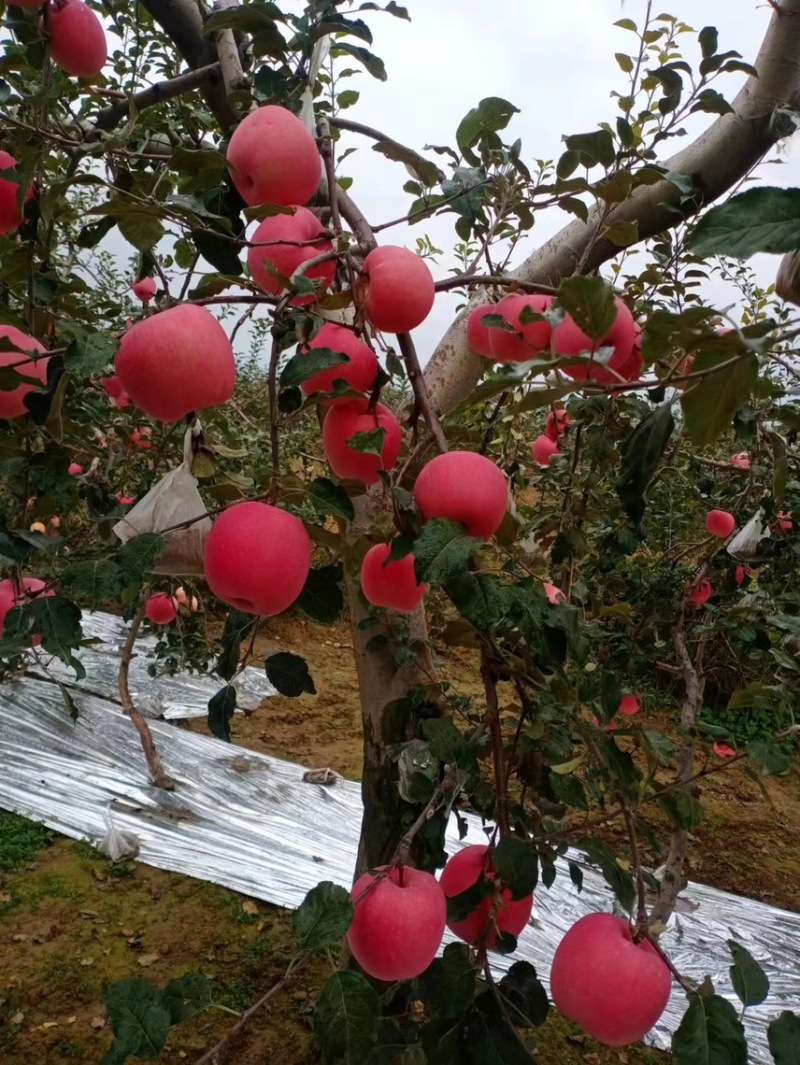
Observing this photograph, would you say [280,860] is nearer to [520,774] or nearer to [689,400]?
[520,774]

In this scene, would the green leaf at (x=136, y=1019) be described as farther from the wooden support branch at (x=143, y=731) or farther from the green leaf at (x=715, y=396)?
the wooden support branch at (x=143, y=731)

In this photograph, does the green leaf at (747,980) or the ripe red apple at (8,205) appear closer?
the green leaf at (747,980)

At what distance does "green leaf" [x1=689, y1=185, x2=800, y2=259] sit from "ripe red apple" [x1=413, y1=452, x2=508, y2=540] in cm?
28

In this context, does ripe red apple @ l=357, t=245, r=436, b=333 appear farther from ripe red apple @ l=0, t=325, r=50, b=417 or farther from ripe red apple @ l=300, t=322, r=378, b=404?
ripe red apple @ l=0, t=325, r=50, b=417

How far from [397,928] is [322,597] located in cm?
33

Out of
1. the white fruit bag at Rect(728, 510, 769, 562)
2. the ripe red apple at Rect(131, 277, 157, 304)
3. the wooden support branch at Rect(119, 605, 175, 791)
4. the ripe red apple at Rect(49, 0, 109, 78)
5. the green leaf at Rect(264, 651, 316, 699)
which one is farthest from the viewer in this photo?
the wooden support branch at Rect(119, 605, 175, 791)

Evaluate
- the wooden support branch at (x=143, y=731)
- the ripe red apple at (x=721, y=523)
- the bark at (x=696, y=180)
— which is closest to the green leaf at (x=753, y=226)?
the bark at (x=696, y=180)

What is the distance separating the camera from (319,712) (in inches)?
152

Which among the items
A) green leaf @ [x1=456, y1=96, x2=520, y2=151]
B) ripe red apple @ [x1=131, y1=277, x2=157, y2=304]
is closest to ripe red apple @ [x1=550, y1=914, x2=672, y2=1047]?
green leaf @ [x1=456, y1=96, x2=520, y2=151]

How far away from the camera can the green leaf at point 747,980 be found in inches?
28.7

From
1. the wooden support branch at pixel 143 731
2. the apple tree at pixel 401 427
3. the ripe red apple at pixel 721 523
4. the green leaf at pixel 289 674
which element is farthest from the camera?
the wooden support branch at pixel 143 731

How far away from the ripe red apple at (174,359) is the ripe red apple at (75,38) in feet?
2.09

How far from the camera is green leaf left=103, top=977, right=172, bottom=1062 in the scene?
0.66m

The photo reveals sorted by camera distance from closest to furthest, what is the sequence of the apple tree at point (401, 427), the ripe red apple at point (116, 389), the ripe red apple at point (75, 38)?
the apple tree at point (401, 427) → the ripe red apple at point (75, 38) → the ripe red apple at point (116, 389)
